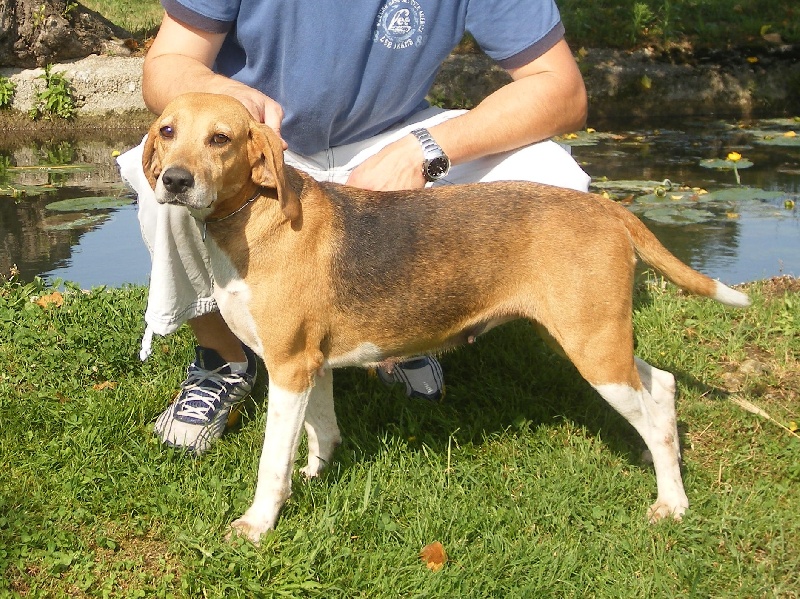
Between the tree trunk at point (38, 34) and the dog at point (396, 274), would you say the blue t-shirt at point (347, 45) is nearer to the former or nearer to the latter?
the dog at point (396, 274)

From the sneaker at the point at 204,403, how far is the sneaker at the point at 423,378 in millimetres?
682

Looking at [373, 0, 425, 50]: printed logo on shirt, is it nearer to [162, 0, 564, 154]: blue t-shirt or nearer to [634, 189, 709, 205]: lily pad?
[162, 0, 564, 154]: blue t-shirt

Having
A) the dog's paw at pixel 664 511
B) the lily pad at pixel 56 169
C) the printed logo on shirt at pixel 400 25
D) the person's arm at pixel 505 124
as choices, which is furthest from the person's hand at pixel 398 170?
the lily pad at pixel 56 169

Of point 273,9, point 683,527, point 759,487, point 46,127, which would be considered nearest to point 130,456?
point 273,9

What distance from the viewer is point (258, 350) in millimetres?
3379

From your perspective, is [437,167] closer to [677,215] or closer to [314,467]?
[314,467]

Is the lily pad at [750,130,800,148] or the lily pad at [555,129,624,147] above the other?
the lily pad at [750,130,800,148]

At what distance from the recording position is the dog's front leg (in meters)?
3.32

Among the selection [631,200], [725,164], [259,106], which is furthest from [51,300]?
[725,164]

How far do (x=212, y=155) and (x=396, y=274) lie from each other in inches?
32.7

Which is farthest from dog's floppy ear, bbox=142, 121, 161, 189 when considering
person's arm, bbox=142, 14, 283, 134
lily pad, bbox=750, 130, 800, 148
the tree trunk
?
the tree trunk

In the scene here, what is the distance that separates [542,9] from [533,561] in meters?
2.38

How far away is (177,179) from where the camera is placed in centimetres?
291

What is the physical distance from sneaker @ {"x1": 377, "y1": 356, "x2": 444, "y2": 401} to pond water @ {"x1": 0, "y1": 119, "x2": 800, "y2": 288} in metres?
2.33
